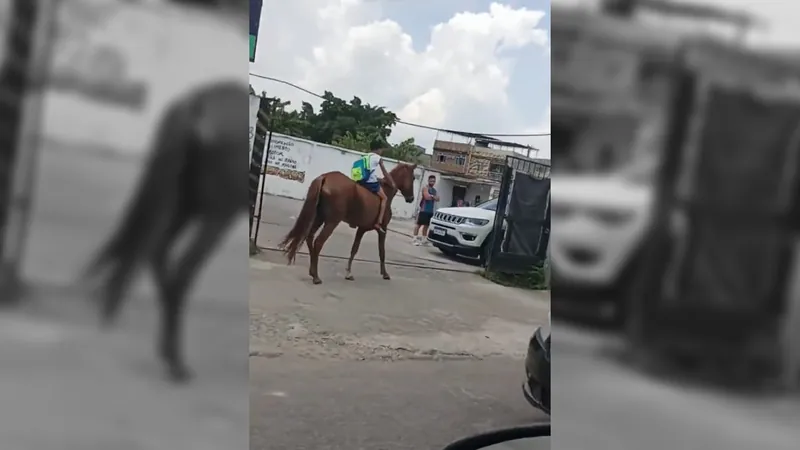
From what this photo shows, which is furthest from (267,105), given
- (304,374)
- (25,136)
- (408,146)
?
(304,374)

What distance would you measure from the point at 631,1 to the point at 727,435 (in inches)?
48.3

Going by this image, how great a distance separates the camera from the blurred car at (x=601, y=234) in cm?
162

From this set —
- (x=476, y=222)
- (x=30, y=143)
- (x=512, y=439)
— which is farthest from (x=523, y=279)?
(x=30, y=143)

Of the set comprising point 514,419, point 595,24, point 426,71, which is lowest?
point 514,419

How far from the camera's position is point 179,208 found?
1.27 meters

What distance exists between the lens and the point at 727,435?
1.63 metres

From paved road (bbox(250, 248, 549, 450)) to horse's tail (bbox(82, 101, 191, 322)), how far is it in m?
0.37

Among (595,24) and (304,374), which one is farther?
(304,374)

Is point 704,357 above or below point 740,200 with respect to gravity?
below

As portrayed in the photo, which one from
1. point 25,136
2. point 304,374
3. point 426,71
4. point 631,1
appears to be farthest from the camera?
point 426,71

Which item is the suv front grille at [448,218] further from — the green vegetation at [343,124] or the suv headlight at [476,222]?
the green vegetation at [343,124]

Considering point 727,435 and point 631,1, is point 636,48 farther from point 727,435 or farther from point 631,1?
point 727,435

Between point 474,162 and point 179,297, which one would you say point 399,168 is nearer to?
point 474,162

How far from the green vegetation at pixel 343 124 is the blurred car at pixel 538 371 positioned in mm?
748
